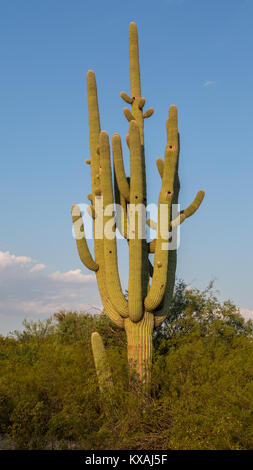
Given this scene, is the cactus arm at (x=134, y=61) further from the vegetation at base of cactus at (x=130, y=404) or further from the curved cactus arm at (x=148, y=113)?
the vegetation at base of cactus at (x=130, y=404)

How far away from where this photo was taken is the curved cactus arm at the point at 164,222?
939cm

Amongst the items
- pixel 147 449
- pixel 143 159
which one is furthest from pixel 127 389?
pixel 143 159

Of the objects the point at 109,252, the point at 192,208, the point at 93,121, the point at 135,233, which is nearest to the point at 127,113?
the point at 93,121

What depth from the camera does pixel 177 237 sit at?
10.1 meters

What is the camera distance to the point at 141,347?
9297mm

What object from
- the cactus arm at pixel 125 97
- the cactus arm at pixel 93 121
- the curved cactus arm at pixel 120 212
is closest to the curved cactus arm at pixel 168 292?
the curved cactus arm at pixel 120 212

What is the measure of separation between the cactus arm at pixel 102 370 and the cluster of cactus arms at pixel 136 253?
19 mm

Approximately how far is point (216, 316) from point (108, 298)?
5.51m

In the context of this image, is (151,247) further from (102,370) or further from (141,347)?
(102,370)

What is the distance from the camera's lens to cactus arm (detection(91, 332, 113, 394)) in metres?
8.79

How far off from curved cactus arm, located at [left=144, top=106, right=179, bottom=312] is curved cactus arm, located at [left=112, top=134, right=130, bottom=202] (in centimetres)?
76
